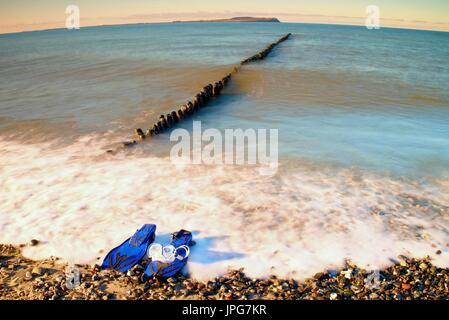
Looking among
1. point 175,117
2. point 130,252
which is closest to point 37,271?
point 130,252

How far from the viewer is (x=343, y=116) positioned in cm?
1752

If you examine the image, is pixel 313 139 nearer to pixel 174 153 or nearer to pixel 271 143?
pixel 271 143

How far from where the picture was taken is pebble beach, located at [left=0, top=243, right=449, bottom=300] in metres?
5.43

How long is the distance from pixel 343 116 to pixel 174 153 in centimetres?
1000

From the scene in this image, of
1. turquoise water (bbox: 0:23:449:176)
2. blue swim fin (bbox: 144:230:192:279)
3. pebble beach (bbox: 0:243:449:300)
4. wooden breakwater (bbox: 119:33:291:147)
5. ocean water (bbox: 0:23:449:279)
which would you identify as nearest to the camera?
pebble beach (bbox: 0:243:449:300)

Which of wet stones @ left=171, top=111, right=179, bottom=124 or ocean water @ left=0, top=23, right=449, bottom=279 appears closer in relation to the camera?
ocean water @ left=0, top=23, right=449, bottom=279

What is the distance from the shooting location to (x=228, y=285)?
576cm

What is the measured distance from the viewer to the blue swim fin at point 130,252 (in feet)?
20.1

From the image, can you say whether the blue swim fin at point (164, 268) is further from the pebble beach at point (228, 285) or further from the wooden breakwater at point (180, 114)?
the wooden breakwater at point (180, 114)

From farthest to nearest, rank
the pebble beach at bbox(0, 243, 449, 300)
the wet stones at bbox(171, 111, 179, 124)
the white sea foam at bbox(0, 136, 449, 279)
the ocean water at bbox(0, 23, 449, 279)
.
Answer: the wet stones at bbox(171, 111, 179, 124)
the ocean water at bbox(0, 23, 449, 279)
the white sea foam at bbox(0, 136, 449, 279)
the pebble beach at bbox(0, 243, 449, 300)

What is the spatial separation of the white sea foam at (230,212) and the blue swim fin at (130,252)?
0.44 meters

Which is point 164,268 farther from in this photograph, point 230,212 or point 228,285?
point 230,212

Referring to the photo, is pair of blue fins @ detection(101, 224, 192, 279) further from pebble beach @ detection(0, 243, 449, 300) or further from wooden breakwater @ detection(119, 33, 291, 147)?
wooden breakwater @ detection(119, 33, 291, 147)

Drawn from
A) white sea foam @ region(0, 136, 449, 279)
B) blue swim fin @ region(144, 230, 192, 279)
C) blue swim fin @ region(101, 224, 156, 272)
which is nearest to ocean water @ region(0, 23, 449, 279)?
white sea foam @ region(0, 136, 449, 279)
